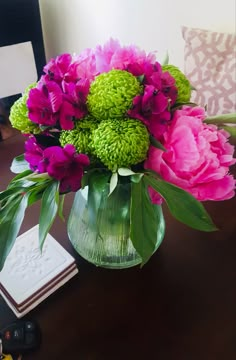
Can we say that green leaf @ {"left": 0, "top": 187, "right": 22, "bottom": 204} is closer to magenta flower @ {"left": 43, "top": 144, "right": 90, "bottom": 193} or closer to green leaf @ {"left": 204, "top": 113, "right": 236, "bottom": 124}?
magenta flower @ {"left": 43, "top": 144, "right": 90, "bottom": 193}

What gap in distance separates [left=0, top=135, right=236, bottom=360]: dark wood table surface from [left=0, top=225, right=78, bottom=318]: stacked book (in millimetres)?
18

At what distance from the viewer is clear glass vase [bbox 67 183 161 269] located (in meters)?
0.56

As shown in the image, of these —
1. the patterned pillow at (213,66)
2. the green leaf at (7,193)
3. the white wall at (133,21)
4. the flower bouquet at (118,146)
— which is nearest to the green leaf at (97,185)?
the flower bouquet at (118,146)

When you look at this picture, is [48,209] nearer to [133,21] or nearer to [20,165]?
[20,165]

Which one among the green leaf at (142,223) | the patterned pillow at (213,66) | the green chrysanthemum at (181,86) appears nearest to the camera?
the green leaf at (142,223)

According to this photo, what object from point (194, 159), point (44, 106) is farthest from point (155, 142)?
point (44, 106)

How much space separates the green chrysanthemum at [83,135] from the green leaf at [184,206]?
4.4 inches

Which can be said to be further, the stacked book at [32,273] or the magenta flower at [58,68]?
the stacked book at [32,273]

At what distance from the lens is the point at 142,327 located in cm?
56

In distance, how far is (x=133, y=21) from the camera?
1671 millimetres

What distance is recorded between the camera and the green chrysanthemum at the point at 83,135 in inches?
17.5

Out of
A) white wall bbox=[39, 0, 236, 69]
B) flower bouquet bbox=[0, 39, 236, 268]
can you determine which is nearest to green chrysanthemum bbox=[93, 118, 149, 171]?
flower bouquet bbox=[0, 39, 236, 268]

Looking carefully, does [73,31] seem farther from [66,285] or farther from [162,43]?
[66,285]

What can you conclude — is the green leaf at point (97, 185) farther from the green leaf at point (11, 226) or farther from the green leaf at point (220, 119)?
the green leaf at point (220, 119)
